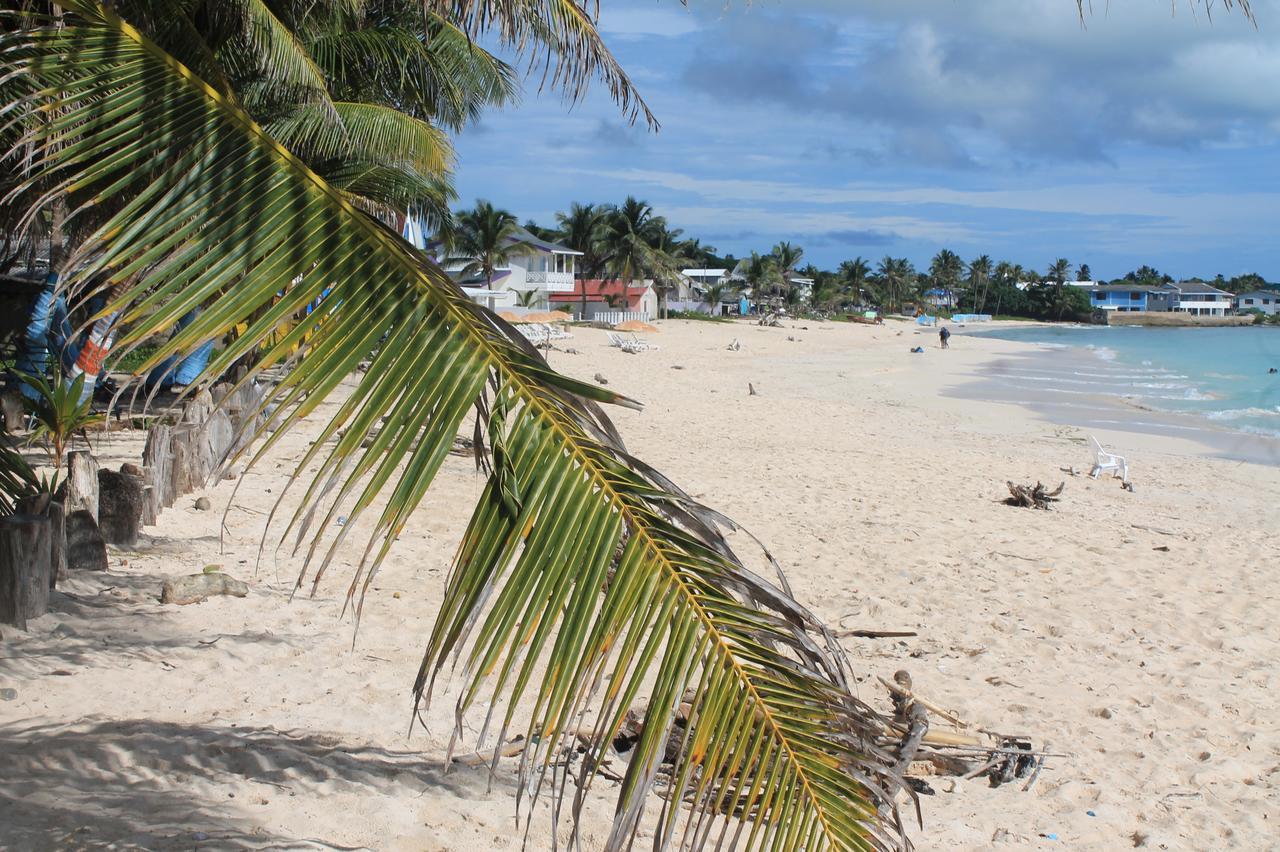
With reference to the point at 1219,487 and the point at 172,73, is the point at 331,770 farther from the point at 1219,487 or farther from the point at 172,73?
the point at 1219,487

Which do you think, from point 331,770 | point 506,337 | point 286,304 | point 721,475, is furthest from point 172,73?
point 721,475

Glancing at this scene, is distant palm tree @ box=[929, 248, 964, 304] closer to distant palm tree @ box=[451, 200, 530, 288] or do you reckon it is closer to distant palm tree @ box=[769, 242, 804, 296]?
distant palm tree @ box=[769, 242, 804, 296]

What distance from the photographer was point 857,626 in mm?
6301

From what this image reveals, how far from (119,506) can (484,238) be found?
42.9m

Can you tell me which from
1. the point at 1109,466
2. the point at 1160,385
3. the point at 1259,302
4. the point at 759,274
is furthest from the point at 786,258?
the point at 1259,302

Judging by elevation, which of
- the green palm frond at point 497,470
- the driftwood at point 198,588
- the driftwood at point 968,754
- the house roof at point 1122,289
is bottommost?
the driftwood at point 968,754

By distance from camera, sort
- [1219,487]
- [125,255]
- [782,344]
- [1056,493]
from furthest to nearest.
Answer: [782,344]
[1219,487]
[1056,493]
[125,255]

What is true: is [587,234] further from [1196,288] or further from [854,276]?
[1196,288]

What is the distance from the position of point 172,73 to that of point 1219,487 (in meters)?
14.2

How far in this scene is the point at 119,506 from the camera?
6.06 m

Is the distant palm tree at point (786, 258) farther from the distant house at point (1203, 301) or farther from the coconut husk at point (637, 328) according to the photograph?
the distant house at point (1203, 301)

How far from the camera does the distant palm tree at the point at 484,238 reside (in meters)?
47.3

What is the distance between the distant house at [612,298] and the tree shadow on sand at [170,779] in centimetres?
5536

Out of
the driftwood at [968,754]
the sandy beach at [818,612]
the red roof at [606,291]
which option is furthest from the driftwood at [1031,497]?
the red roof at [606,291]
